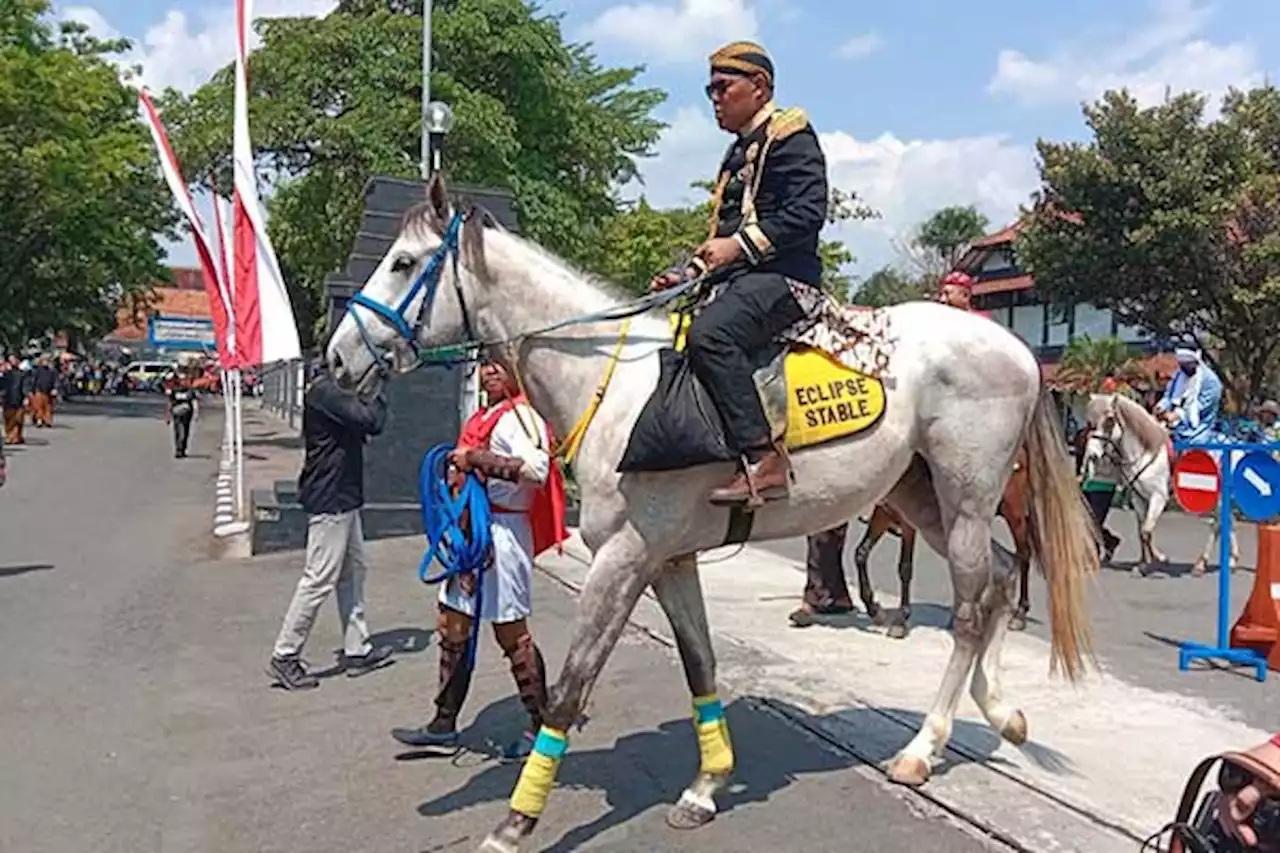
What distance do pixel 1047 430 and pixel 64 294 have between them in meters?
51.9

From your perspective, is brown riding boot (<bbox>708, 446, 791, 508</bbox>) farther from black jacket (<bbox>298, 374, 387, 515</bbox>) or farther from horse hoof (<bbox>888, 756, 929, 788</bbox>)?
black jacket (<bbox>298, 374, 387, 515</bbox>)

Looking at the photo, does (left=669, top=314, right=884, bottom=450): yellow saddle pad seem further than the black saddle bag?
Yes

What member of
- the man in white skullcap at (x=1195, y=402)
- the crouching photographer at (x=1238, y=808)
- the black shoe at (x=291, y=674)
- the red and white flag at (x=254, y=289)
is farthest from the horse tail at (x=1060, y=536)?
the red and white flag at (x=254, y=289)

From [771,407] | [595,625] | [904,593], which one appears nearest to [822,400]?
[771,407]

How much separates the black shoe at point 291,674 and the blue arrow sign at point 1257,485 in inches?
239

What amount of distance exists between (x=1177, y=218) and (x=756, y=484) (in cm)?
2019

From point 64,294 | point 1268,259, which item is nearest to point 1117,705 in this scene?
point 1268,259

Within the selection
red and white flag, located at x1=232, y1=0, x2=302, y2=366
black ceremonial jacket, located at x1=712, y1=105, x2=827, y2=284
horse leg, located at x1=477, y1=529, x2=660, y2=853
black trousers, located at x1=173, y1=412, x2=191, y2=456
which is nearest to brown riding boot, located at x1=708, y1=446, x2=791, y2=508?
horse leg, located at x1=477, y1=529, x2=660, y2=853

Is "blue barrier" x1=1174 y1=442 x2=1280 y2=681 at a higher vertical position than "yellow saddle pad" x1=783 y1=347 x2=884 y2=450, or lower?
lower

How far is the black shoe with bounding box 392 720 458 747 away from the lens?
20.1 feet

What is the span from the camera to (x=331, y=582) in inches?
302

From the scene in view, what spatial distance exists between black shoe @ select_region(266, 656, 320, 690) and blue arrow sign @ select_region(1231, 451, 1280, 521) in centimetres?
606

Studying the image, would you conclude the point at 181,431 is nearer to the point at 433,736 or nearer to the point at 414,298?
the point at 433,736

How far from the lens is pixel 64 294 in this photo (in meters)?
51.0
